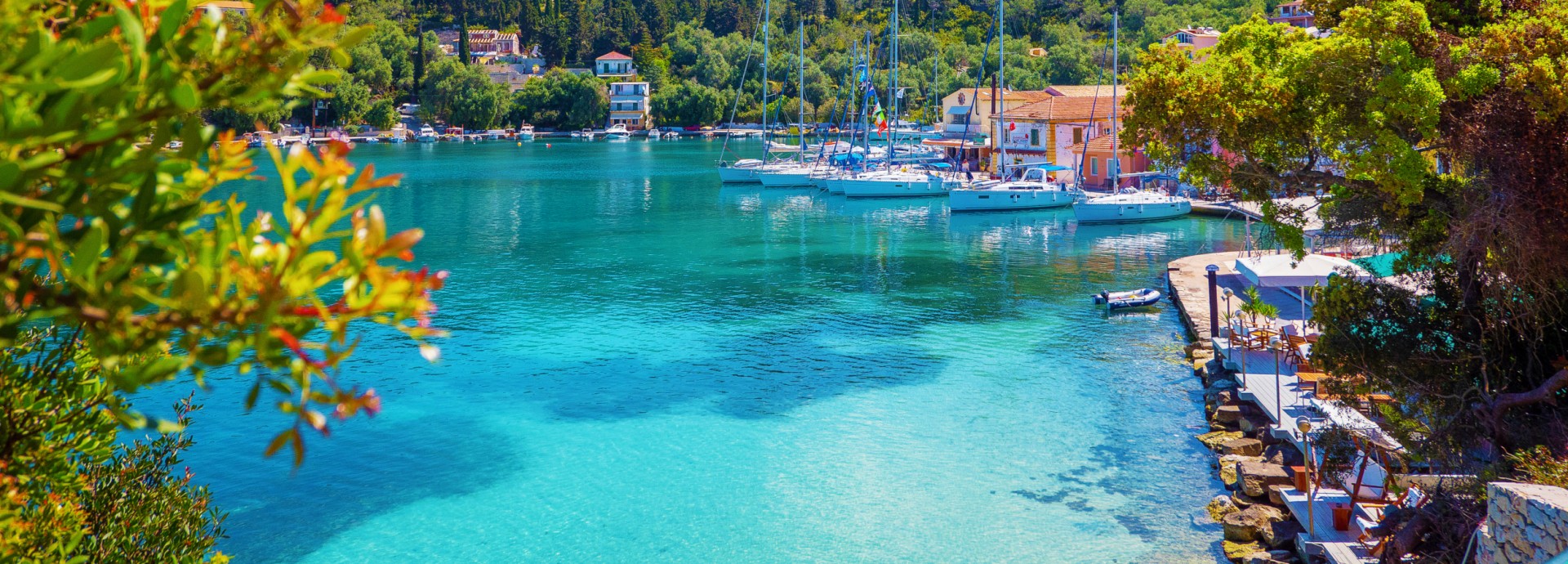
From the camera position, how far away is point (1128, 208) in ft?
157

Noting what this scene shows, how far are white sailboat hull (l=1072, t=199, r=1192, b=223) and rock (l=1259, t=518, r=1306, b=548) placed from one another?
35.1m

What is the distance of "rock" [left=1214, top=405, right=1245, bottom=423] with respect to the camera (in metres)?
18.3

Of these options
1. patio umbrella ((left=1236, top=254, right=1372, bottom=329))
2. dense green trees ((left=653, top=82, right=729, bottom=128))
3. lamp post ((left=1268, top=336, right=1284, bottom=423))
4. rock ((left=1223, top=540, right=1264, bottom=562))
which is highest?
dense green trees ((left=653, top=82, right=729, bottom=128))

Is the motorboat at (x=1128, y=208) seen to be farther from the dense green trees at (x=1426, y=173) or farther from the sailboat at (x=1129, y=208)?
the dense green trees at (x=1426, y=173)

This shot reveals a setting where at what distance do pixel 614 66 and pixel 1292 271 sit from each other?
134 meters

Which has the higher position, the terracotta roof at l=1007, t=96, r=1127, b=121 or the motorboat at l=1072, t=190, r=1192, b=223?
the terracotta roof at l=1007, t=96, r=1127, b=121

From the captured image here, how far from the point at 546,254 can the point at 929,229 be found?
55.4 feet

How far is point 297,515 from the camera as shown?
16.3 meters

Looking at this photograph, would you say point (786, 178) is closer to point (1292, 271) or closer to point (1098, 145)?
point (1098, 145)

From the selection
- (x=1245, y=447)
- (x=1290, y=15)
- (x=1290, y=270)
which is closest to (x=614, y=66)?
(x=1290, y=15)

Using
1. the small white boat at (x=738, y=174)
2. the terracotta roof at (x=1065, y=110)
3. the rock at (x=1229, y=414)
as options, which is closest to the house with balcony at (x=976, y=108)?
the terracotta roof at (x=1065, y=110)

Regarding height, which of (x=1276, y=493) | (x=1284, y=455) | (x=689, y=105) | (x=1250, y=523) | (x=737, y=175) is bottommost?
(x=1250, y=523)

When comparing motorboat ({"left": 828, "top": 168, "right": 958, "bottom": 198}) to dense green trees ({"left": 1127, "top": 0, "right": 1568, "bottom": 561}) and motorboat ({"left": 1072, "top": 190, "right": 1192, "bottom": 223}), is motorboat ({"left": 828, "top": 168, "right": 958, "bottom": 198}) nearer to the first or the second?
motorboat ({"left": 1072, "top": 190, "right": 1192, "bottom": 223})

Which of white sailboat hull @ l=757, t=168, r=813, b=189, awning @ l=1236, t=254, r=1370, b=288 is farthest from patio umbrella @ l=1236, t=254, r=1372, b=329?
white sailboat hull @ l=757, t=168, r=813, b=189
